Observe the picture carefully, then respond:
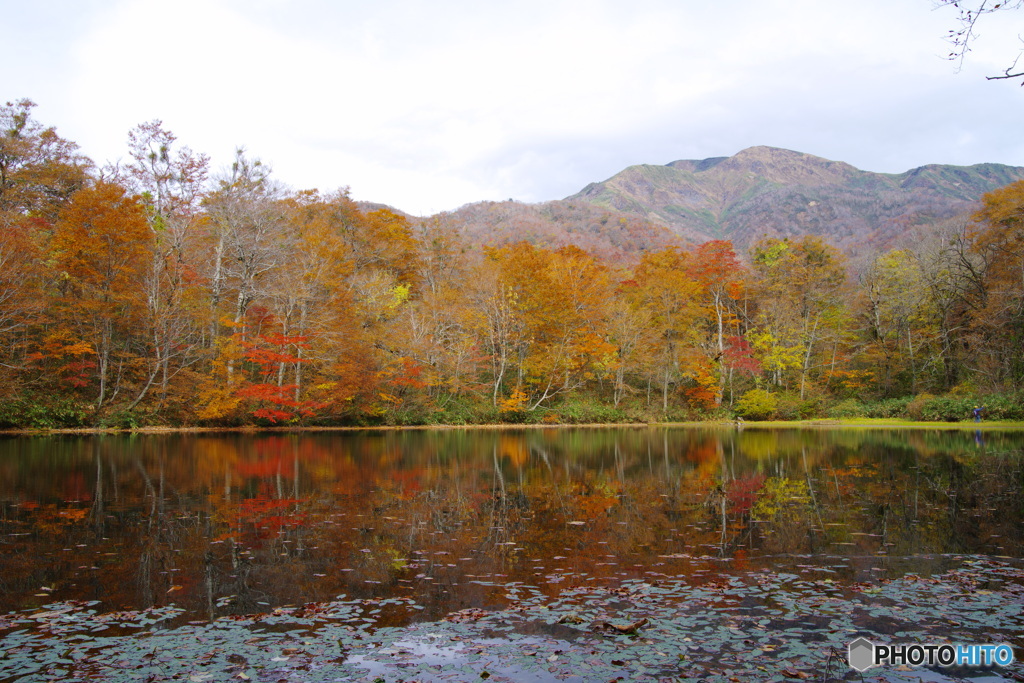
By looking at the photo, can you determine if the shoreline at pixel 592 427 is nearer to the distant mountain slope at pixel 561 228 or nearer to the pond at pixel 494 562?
the pond at pixel 494 562

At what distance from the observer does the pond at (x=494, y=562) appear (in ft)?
16.1

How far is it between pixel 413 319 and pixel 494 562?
1199 inches

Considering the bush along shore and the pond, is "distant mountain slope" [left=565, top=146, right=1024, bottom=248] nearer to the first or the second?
the bush along shore

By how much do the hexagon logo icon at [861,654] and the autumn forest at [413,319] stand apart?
29410 mm

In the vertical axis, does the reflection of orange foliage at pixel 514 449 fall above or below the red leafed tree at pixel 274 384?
below

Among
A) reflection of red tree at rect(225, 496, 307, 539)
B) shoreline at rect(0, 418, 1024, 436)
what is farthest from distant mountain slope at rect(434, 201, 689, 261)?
reflection of red tree at rect(225, 496, 307, 539)

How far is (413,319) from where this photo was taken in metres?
36.9

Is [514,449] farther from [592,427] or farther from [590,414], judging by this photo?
[590,414]

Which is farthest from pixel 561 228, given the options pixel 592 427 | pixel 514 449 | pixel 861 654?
pixel 861 654

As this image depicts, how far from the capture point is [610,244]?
87562 mm

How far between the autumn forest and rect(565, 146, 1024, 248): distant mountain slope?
73057 millimetres

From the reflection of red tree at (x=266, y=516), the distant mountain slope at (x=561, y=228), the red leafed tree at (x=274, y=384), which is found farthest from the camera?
the distant mountain slope at (x=561, y=228)

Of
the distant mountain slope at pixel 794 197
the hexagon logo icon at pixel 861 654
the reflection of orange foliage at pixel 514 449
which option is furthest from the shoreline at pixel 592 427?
the distant mountain slope at pixel 794 197

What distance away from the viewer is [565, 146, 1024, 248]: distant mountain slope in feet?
440
